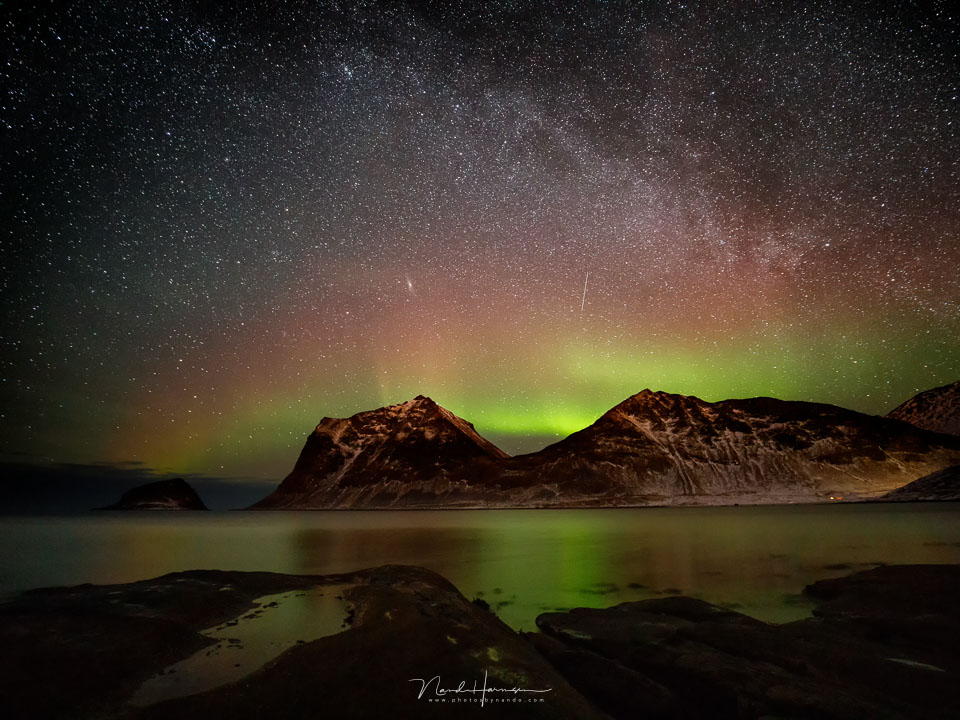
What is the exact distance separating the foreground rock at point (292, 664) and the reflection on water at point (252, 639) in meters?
0.47

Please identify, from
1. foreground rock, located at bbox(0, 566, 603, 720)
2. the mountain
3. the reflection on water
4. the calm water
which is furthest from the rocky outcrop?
the mountain

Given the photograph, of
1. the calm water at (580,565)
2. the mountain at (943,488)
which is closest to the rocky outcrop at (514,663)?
the calm water at (580,565)

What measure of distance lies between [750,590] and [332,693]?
851 inches

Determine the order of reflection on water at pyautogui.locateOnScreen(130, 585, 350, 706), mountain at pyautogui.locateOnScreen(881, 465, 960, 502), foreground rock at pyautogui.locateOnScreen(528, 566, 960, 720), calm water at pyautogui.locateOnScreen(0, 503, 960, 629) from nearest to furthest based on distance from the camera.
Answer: foreground rock at pyautogui.locateOnScreen(528, 566, 960, 720), reflection on water at pyautogui.locateOnScreen(130, 585, 350, 706), calm water at pyautogui.locateOnScreen(0, 503, 960, 629), mountain at pyautogui.locateOnScreen(881, 465, 960, 502)

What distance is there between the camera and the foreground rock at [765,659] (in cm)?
960

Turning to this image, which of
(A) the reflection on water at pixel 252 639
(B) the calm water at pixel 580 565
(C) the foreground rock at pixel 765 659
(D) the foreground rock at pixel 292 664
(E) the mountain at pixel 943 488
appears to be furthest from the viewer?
(E) the mountain at pixel 943 488

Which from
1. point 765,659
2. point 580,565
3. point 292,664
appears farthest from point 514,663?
point 580,565

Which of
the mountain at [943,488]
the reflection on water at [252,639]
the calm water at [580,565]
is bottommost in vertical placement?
the calm water at [580,565]

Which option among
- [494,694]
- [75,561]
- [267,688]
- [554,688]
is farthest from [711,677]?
[75,561]

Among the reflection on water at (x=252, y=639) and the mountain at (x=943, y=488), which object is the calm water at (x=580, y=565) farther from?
the mountain at (x=943, y=488)

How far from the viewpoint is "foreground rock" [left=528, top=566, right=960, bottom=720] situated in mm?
9602

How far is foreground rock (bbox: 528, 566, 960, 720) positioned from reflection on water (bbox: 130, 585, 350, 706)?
6.61 metres

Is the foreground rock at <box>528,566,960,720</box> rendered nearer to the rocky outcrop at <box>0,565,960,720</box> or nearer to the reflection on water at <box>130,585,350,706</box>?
the rocky outcrop at <box>0,565,960,720</box>

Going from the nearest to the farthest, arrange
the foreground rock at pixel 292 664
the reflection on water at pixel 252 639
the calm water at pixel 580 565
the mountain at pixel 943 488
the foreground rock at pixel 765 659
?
the foreground rock at pixel 292 664, the foreground rock at pixel 765 659, the reflection on water at pixel 252 639, the calm water at pixel 580 565, the mountain at pixel 943 488
